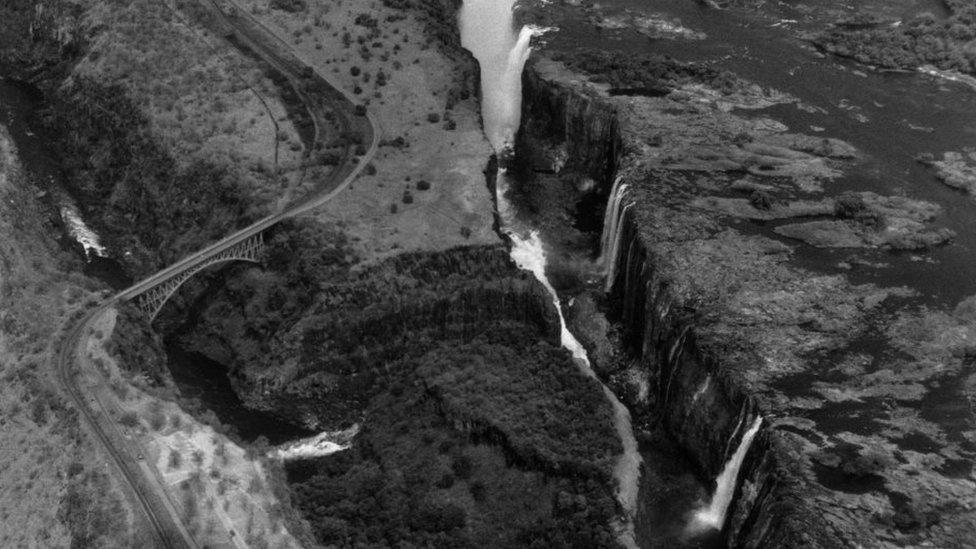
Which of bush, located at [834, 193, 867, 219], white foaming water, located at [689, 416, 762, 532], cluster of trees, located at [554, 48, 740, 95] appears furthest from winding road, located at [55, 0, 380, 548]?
bush, located at [834, 193, 867, 219]

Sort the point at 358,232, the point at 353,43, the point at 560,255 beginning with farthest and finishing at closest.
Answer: the point at 353,43 < the point at 560,255 < the point at 358,232

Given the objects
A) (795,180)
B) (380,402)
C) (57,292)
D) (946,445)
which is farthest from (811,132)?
(57,292)

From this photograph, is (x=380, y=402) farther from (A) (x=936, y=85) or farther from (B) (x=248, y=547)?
(A) (x=936, y=85)

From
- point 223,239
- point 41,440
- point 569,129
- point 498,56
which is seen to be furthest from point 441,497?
point 498,56

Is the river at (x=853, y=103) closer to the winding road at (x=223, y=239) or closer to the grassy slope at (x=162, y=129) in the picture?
the winding road at (x=223, y=239)

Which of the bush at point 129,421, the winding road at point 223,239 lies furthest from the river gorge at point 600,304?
the bush at point 129,421

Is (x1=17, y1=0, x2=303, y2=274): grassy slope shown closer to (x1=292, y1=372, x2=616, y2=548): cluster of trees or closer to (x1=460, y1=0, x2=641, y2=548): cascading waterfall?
(x1=460, y1=0, x2=641, y2=548): cascading waterfall
